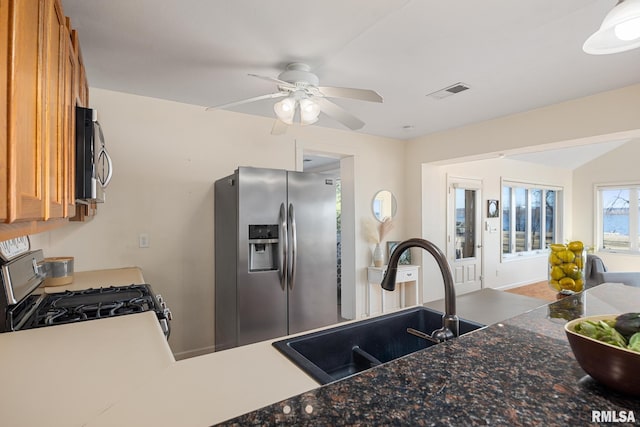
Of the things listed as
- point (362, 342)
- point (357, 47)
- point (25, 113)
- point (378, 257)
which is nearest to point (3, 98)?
point (25, 113)

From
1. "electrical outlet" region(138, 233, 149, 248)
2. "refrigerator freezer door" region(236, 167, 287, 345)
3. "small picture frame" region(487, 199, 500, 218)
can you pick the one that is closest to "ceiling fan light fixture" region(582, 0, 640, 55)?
"refrigerator freezer door" region(236, 167, 287, 345)

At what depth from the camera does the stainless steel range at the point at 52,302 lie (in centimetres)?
132

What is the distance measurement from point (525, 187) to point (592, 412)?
689 cm

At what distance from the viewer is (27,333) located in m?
1.26

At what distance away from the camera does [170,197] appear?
2.88 meters

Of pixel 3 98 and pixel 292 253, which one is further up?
pixel 3 98

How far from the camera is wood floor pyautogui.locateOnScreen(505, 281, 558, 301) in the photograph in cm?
544

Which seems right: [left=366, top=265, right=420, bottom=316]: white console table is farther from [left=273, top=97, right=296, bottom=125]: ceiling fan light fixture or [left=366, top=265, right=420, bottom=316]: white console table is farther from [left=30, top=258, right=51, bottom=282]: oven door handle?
[left=30, top=258, right=51, bottom=282]: oven door handle

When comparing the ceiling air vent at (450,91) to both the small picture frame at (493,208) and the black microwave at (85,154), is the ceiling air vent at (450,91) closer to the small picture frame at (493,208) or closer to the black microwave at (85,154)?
the black microwave at (85,154)

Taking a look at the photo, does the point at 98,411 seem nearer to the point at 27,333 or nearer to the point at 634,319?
the point at 27,333

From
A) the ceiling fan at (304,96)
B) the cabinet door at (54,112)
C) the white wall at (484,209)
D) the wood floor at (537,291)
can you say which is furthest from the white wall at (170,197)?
the wood floor at (537,291)

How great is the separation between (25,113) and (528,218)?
7594 millimetres

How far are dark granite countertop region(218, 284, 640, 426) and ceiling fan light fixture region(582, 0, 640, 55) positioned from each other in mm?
1080

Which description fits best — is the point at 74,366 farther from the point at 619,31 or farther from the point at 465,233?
the point at 465,233
